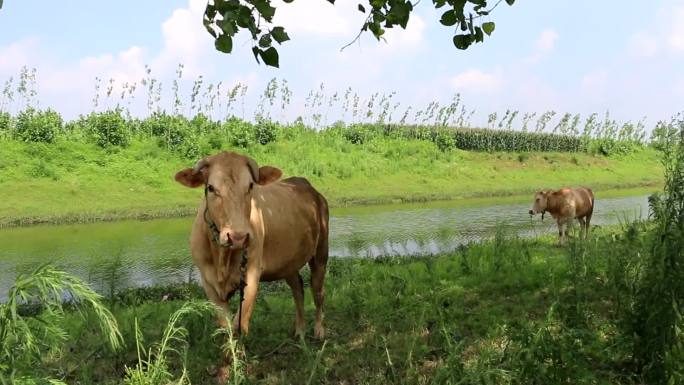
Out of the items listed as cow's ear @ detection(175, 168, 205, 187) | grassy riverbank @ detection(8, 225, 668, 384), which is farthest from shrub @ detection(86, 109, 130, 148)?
cow's ear @ detection(175, 168, 205, 187)

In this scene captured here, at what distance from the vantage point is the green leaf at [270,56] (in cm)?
360

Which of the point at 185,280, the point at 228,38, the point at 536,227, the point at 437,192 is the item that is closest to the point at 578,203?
the point at 536,227

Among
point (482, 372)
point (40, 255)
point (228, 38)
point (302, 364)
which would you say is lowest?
point (40, 255)

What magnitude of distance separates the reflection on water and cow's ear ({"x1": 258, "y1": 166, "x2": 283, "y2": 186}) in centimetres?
569

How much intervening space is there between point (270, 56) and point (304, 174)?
88.9ft

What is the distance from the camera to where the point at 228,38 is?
3.55 m

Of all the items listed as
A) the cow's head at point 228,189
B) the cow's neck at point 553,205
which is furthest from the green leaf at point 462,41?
the cow's neck at point 553,205

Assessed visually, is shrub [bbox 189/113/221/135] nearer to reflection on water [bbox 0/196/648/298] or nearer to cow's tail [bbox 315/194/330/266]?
reflection on water [bbox 0/196/648/298]

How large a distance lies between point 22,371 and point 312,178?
28.5 metres

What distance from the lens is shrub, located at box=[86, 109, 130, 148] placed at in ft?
94.5

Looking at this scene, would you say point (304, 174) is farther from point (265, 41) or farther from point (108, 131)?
point (265, 41)

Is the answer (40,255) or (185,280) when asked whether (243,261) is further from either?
(40,255)

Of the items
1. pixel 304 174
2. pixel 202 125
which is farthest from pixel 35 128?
pixel 304 174

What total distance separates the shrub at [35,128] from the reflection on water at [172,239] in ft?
32.3
